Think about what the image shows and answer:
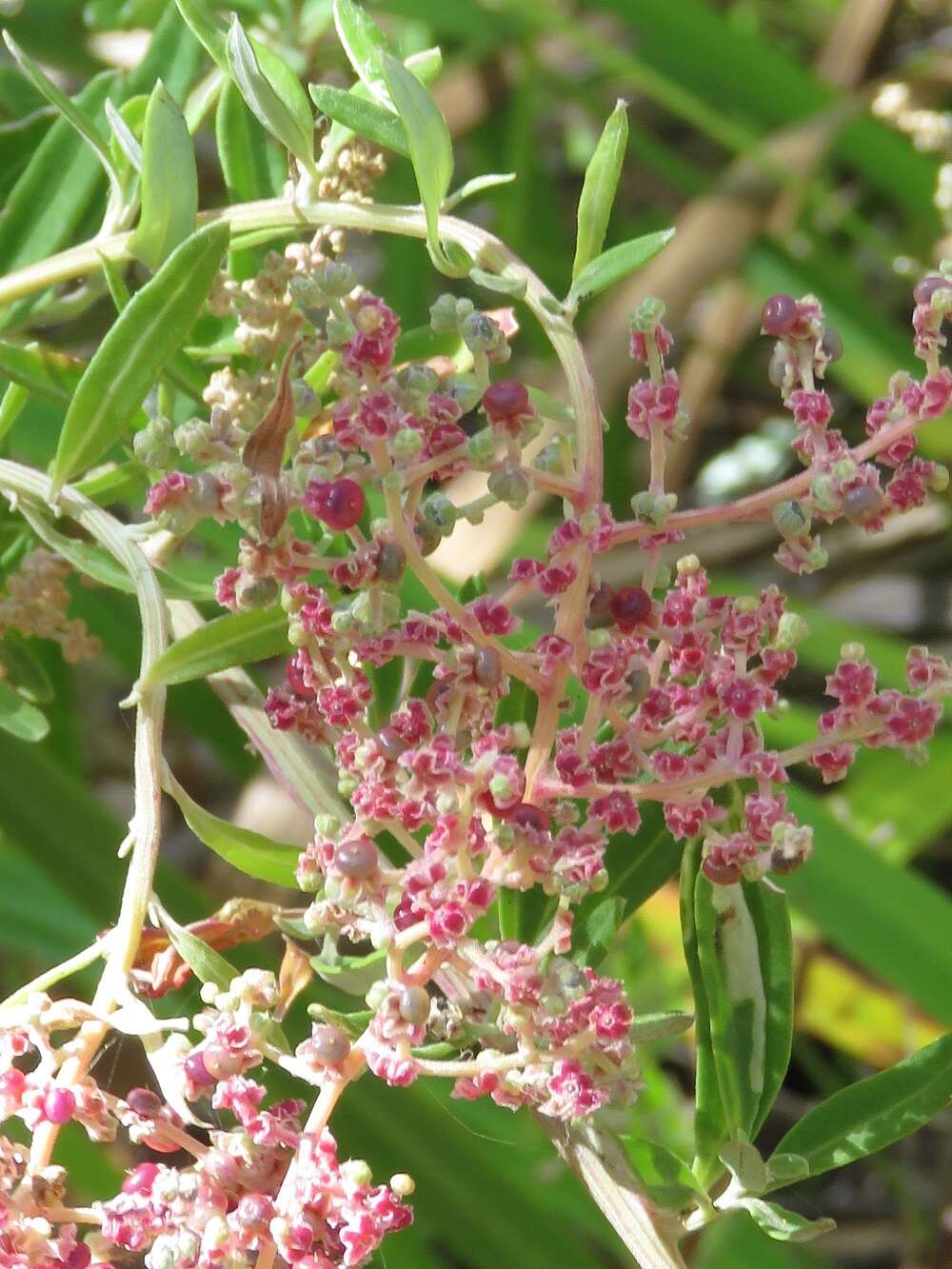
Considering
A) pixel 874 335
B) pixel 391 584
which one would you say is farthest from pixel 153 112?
pixel 874 335

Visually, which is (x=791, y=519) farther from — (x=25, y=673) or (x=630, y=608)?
(x=25, y=673)

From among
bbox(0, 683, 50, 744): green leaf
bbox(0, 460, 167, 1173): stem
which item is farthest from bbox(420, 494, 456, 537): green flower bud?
bbox(0, 683, 50, 744): green leaf

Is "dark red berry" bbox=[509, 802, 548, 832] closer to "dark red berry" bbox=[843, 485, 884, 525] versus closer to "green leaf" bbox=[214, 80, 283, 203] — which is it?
"dark red berry" bbox=[843, 485, 884, 525]

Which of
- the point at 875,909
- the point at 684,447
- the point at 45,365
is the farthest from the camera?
the point at 684,447

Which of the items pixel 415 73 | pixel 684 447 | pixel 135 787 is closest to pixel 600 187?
pixel 415 73

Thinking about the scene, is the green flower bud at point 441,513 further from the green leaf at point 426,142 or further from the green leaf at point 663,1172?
the green leaf at point 663,1172

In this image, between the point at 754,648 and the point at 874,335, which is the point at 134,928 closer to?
the point at 754,648

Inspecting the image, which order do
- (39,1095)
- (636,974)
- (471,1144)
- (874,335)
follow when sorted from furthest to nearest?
(874,335), (636,974), (471,1144), (39,1095)
